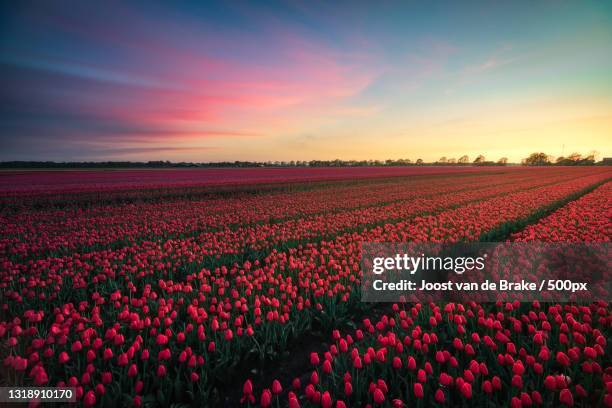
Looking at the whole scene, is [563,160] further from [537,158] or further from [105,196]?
[105,196]

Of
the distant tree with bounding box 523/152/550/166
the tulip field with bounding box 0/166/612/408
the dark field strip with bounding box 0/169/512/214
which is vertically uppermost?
the distant tree with bounding box 523/152/550/166

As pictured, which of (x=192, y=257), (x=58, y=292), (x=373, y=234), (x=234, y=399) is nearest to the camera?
(x=234, y=399)

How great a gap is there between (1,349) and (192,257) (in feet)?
11.9

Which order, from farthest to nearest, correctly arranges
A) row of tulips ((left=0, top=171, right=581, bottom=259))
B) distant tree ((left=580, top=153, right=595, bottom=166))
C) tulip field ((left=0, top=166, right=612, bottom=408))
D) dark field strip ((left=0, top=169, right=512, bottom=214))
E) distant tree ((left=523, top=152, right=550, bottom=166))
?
distant tree ((left=523, top=152, right=550, bottom=166)) < distant tree ((left=580, top=153, right=595, bottom=166)) < dark field strip ((left=0, top=169, right=512, bottom=214)) < row of tulips ((left=0, top=171, right=581, bottom=259)) < tulip field ((left=0, top=166, right=612, bottom=408))

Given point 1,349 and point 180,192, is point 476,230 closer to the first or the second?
point 1,349

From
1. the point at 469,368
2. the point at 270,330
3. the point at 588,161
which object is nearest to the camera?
the point at 469,368

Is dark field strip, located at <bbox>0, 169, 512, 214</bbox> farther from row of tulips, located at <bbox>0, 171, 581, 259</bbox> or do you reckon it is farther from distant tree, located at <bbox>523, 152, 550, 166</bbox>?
distant tree, located at <bbox>523, 152, 550, 166</bbox>

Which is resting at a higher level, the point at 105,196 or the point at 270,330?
the point at 105,196

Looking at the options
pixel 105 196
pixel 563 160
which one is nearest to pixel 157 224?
pixel 105 196

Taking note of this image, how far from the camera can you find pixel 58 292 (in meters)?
5.27

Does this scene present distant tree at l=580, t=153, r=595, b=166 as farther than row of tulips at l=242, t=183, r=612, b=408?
Yes

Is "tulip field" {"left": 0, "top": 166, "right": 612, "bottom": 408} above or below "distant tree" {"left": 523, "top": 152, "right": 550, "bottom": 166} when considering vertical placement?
below

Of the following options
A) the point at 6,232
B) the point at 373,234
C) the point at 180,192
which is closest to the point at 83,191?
the point at 180,192

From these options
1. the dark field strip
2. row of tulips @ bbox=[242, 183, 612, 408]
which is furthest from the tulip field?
the dark field strip
